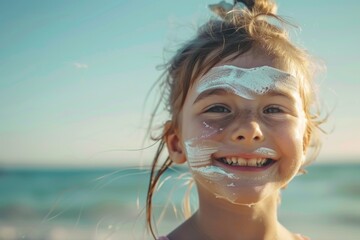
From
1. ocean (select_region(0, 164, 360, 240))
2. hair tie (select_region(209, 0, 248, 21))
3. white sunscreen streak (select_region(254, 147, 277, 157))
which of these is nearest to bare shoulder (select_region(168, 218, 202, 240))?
ocean (select_region(0, 164, 360, 240))

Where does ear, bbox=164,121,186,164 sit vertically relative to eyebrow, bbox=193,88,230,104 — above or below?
below

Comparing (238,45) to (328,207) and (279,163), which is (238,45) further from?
(328,207)

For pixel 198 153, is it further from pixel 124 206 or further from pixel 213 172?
pixel 124 206

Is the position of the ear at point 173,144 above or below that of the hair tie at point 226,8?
below

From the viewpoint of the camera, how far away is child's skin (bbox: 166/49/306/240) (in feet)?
9.07

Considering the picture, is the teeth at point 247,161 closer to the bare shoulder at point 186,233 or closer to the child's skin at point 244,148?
the child's skin at point 244,148

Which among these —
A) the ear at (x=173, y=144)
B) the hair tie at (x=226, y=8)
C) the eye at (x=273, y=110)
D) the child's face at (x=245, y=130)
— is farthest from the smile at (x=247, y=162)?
the hair tie at (x=226, y=8)

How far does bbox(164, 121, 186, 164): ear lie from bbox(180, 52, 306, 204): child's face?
6.8 inches

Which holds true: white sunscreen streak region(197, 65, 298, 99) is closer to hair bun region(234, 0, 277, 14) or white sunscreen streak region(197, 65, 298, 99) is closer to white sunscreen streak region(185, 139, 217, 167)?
white sunscreen streak region(185, 139, 217, 167)

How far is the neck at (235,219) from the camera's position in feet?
9.83

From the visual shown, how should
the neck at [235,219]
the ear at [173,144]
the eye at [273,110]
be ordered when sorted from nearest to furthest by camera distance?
the eye at [273,110]
the neck at [235,219]
the ear at [173,144]

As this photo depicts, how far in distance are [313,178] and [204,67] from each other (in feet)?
42.3

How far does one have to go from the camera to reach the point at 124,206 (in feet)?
34.5

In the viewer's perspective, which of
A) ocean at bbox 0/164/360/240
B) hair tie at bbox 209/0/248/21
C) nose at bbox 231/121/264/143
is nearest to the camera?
nose at bbox 231/121/264/143
